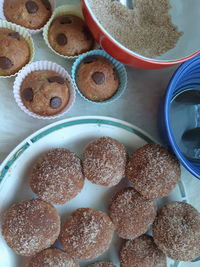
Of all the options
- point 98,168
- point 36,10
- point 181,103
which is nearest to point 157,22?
point 181,103

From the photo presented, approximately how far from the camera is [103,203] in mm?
1166

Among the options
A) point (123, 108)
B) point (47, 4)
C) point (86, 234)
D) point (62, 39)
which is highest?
point (47, 4)

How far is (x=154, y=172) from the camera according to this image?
108 centimetres

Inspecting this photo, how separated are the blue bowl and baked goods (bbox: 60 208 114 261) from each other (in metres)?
0.29

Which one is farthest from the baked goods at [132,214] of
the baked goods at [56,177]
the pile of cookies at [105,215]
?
the baked goods at [56,177]

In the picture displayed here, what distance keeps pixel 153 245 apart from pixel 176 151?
1.03ft

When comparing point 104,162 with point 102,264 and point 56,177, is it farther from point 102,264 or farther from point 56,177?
point 102,264

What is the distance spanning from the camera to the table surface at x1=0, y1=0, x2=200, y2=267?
1130 millimetres

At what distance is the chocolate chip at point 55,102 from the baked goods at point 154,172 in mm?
283

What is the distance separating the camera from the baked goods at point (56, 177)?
40.8 inches

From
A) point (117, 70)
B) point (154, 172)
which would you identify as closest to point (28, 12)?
point (117, 70)

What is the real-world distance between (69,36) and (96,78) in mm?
161

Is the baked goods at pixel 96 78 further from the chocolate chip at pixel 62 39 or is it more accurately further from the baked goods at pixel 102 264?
the baked goods at pixel 102 264

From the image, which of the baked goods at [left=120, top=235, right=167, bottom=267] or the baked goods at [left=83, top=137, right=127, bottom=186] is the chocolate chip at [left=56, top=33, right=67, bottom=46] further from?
the baked goods at [left=120, top=235, right=167, bottom=267]
